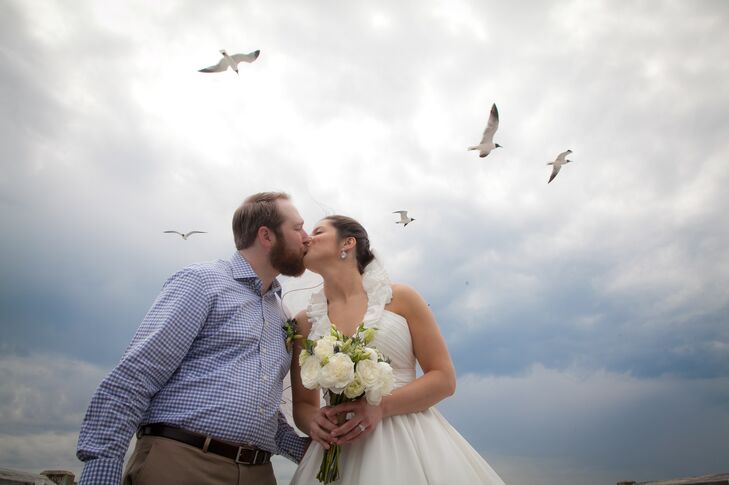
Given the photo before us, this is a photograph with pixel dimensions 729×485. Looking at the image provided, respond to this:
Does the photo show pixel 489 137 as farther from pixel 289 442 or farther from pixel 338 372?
pixel 338 372

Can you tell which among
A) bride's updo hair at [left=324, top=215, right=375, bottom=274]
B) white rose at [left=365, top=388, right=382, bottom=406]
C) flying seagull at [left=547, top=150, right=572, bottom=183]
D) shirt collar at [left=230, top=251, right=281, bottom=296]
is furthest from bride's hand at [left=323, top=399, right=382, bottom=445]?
flying seagull at [left=547, top=150, right=572, bottom=183]

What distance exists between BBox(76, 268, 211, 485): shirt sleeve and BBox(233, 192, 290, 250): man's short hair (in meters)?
0.85

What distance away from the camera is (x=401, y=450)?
3979 millimetres

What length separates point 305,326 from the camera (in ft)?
16.7

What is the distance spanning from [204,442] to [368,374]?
1.30 m

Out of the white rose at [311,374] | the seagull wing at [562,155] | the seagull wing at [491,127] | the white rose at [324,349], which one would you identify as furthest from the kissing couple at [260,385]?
the seagull wing at [562,155]

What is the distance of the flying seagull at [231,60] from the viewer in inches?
526

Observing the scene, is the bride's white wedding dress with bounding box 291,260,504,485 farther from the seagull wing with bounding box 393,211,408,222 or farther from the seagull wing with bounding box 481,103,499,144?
the seagull wing with bounding box 393,211,408,222

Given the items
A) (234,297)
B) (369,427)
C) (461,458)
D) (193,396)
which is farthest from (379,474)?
(234,297)

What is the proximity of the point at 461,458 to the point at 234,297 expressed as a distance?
236 cm

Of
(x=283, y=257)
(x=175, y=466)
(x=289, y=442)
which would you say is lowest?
(x=175, y=466)

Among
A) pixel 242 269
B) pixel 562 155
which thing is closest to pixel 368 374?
pixel 242 269

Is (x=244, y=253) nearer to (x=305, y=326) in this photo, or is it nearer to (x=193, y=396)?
(x=305, y=326)

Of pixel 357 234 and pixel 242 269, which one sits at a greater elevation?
pixel 357 234
